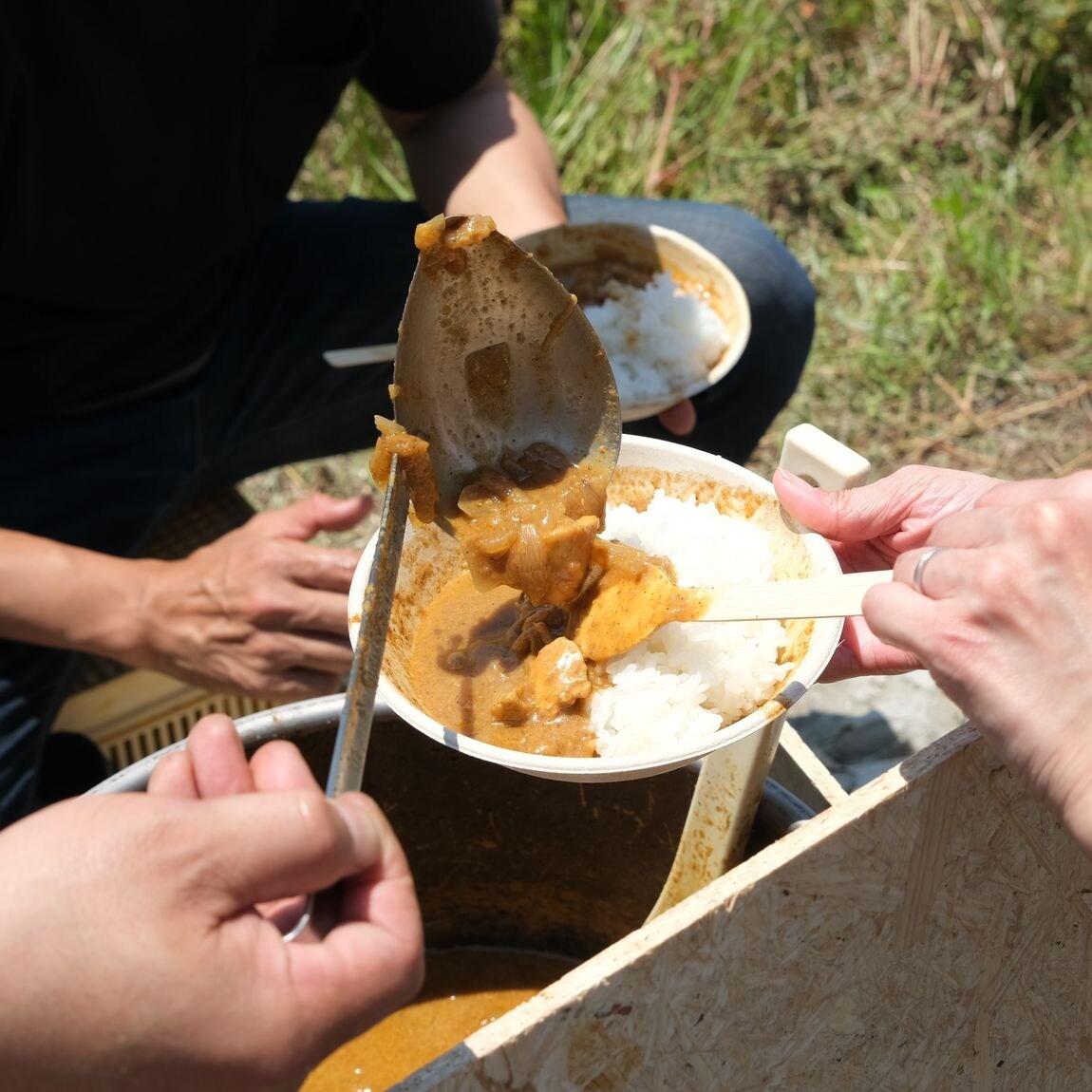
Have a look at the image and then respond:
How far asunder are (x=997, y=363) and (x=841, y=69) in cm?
154

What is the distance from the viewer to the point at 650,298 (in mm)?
2344

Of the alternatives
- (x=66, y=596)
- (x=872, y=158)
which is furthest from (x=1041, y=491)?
(x=872, y=158)

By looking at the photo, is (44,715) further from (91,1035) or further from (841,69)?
(841,69)

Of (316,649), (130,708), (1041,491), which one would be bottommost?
(130,708)

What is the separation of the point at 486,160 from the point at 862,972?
1829mm

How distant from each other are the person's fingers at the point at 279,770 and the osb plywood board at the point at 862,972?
1.00 feet

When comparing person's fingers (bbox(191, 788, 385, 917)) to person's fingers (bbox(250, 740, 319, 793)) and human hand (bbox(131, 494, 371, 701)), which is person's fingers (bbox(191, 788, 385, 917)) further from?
human hand (bbox(131, 494, 371, 701))

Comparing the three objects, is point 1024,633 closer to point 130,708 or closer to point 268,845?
point 268,845

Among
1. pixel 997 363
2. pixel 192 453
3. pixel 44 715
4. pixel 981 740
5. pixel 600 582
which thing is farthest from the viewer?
pixel 997 363

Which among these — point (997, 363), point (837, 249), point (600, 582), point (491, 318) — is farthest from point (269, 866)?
point (837, 249)

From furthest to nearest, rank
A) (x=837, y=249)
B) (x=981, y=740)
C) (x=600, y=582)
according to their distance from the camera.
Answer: (x=837, y=249), (x=600, y=582), (x=981, y=740)

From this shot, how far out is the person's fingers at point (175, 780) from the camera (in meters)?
0.97

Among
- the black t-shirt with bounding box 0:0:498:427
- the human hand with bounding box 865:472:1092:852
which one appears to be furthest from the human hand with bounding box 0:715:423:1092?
the black t-shirt with bounding box 0:0:498:427

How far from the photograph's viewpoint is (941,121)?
4148 millimetres
